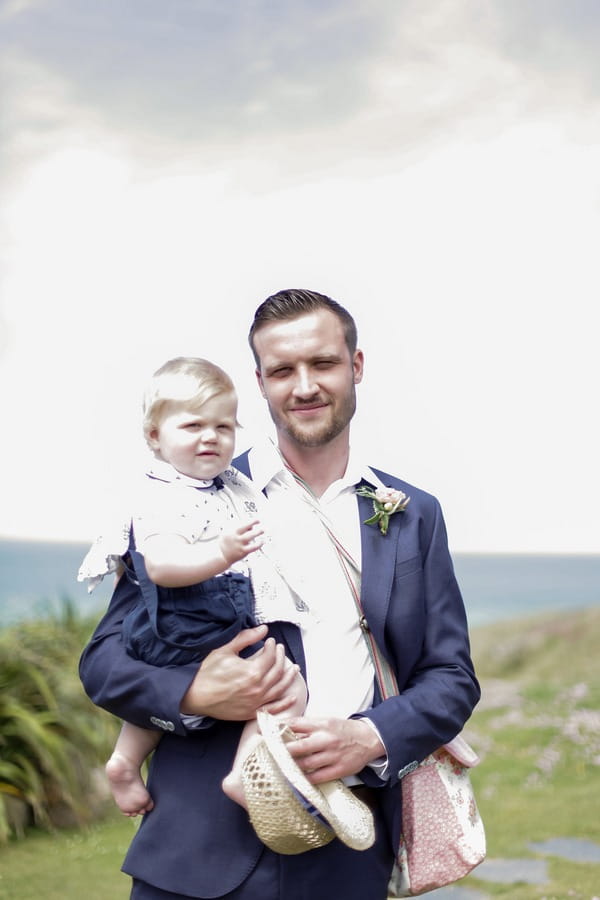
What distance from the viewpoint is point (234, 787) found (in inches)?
96.2

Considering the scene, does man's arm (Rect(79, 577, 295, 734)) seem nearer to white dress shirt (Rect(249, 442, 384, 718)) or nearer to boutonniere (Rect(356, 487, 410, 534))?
white dress shirt (Rect(249, 442, 384, 718))

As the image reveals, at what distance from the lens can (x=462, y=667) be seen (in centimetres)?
290

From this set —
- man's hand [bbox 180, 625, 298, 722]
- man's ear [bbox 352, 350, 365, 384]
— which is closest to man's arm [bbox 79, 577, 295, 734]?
man's hand [bbox 180, 625, 298, 722]

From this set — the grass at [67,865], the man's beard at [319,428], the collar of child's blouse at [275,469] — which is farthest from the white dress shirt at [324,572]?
the grass at [67,865]

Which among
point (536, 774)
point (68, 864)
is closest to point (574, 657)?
point (536, 774)

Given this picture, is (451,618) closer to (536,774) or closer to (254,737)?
(254,737)

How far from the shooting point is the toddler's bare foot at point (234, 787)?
7.96 ft

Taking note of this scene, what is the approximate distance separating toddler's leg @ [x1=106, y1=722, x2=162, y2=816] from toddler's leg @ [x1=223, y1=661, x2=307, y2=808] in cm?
32

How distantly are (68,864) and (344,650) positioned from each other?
428cm

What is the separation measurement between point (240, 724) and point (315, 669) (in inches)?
9.8

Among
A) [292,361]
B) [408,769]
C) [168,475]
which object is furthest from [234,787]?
[292,361]

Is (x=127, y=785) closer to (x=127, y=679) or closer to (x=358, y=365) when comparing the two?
(x=127, y=679)

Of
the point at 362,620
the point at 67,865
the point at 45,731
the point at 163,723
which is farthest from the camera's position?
the point at 45,731

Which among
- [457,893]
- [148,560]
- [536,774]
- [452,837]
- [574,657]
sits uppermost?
[148,560]
